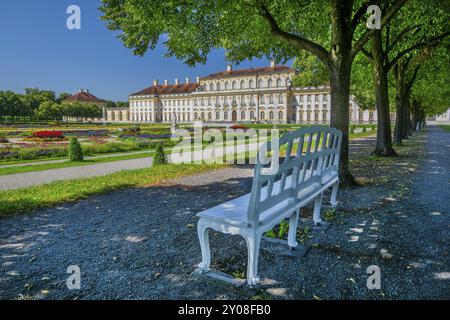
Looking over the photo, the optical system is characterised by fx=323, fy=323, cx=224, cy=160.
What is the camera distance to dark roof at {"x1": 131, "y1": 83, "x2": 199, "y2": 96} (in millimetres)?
106062

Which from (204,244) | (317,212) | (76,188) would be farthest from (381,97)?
(204,244)

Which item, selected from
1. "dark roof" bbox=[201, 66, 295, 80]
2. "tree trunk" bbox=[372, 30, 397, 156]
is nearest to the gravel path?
"tree trunk" bbox=[372, 30, 397, 156]

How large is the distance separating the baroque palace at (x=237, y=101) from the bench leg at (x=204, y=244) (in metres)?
70.1

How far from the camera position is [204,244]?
3104 mm

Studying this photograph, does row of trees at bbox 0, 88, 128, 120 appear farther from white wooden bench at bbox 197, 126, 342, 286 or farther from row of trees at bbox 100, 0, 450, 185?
white wooden bench at bbox 197, 126, 342, 286

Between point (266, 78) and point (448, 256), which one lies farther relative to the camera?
point (266, 78)

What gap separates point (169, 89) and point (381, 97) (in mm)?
102976

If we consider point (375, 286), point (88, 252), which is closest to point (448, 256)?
point (375, 286)

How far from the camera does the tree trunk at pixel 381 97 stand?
11.8 m

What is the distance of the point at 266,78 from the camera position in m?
88.6

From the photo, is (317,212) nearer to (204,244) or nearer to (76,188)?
(204,244)
